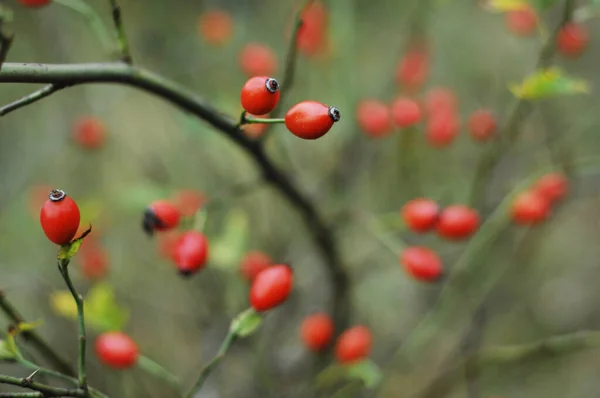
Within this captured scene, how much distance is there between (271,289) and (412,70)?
1.43 meters

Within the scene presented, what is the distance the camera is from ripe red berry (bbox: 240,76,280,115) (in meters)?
0.80

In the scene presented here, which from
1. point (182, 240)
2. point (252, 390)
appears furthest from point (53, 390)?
point (252, 390)

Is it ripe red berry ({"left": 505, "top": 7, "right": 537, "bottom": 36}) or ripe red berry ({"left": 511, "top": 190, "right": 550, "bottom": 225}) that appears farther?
ripe red berry ({"left": 505, "top": 7, "right": 537, "bottom": 36})

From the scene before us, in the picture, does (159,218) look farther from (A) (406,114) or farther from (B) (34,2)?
(A) (406,114)

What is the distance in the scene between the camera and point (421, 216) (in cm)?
134

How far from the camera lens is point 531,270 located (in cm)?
245

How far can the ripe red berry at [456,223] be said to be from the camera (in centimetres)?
135

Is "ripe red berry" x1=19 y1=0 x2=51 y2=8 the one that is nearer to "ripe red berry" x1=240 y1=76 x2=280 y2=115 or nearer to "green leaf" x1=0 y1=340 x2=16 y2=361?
"ripe red berry" x1=240 y1=76 x2=280 y2=115

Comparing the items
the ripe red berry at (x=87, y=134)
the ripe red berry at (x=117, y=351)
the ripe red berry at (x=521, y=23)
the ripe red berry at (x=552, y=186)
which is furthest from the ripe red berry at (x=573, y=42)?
the ripe red berry at (x=87, y=134)

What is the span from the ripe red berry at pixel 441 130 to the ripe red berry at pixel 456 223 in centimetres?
61

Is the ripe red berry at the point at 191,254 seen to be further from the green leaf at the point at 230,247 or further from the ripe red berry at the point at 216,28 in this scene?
the ripe red berry at the point at 216,28

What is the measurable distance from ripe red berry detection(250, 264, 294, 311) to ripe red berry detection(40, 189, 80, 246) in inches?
13.6

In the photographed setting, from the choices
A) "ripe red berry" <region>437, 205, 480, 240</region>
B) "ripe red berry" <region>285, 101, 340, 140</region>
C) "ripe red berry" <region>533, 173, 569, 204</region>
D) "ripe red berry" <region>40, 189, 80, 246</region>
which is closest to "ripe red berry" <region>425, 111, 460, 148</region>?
"ripe red berry" <region>533, 173, 569, 204</region>

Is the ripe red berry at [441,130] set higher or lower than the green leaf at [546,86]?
higher
